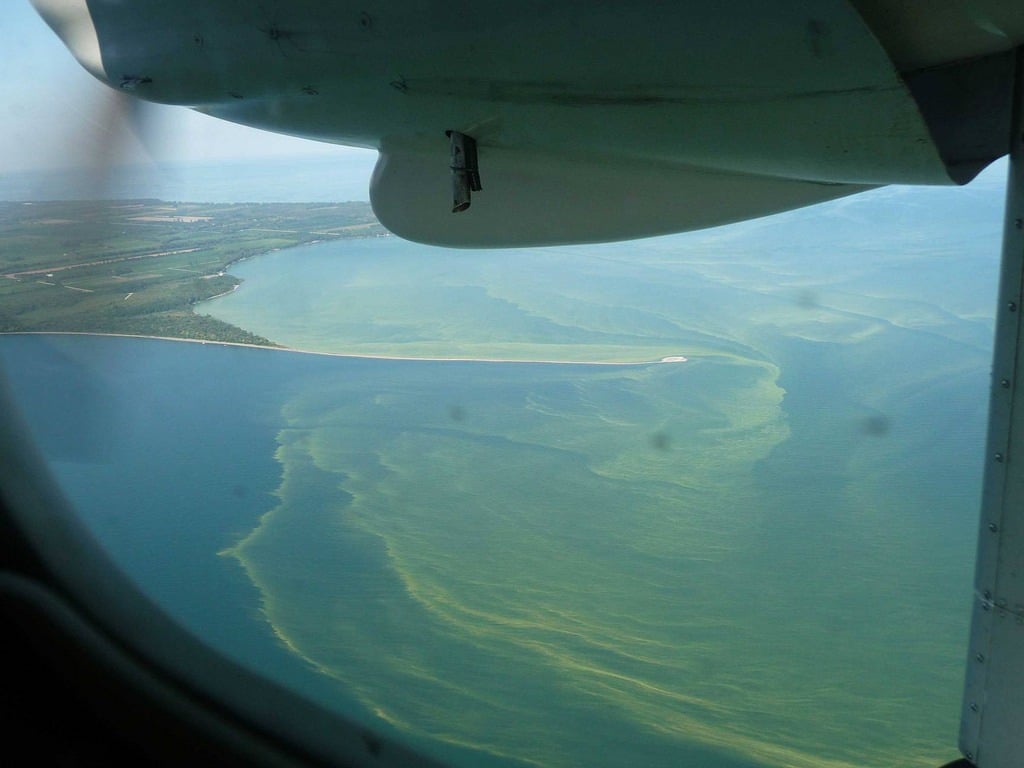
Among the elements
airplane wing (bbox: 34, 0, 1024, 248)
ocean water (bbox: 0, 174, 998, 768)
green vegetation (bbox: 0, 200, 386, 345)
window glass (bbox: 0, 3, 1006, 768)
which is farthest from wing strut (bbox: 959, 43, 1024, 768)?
ocean water (bbox: 0, 174, 998, 768)

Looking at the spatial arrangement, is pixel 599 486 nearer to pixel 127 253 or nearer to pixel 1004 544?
pixel 127 253

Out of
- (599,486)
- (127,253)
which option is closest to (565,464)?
(599,486)

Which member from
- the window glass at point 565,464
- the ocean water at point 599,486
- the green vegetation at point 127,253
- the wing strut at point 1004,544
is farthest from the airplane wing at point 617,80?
the ocean water at point 599,486

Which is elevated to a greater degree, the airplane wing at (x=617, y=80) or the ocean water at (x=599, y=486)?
the airplane wing at (x=617, y=80)

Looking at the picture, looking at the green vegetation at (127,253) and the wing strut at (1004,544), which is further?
the green vegetation at (127,253)

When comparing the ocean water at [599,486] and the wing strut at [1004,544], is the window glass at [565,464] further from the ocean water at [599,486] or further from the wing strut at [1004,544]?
the wing strut at [1004,544]

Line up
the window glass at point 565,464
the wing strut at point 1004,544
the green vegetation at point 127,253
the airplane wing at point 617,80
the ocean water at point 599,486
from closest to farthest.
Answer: the airplane wing at point 617,80 < the wing strut at point 1004,544 < the green vegetation at point 127,253 < the window glass at point 565,464 < the ocean water at point 599,486
